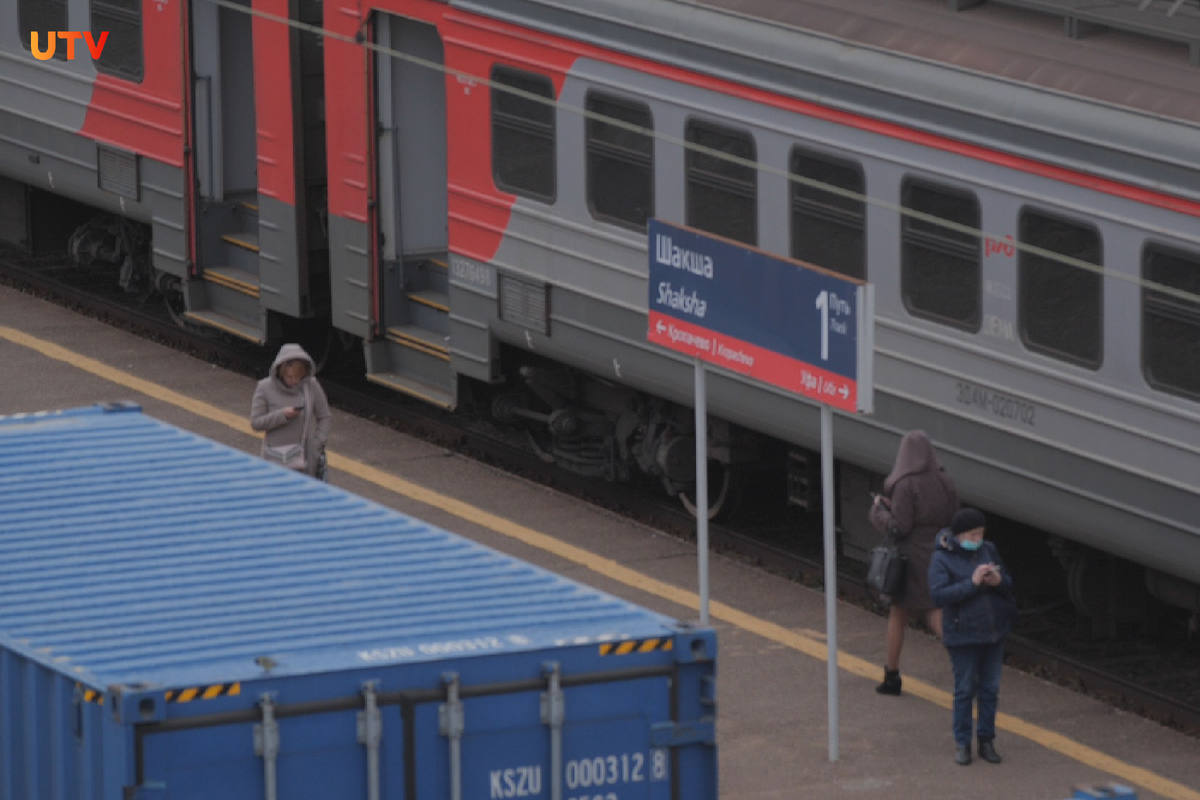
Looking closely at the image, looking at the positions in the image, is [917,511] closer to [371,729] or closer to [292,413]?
[292,413]

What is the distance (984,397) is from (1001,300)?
18.6 inches

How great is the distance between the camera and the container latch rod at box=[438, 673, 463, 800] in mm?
7332

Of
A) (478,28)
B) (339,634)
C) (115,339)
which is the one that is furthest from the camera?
(115,339)

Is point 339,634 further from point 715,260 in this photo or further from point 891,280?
point 891,280

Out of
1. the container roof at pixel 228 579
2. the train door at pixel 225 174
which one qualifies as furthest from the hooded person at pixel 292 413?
the train door at pixel 225 174

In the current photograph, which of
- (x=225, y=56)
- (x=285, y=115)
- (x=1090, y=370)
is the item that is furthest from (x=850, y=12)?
(x=225, y=56)

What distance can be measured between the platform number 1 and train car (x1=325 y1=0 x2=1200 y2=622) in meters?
1.22

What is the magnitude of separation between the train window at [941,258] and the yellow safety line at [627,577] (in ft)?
5.50

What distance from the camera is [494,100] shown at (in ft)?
48.5

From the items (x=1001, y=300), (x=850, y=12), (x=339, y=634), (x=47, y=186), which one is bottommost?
(x=339, y=634)

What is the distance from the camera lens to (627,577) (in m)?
13.8

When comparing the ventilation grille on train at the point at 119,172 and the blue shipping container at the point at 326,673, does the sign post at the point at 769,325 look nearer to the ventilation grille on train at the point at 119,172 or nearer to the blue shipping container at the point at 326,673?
the blue shipping container at the point at 326,673

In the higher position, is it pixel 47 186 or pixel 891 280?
pixel 47 186

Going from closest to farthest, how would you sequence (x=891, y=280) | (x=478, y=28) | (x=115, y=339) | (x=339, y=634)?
(x=339, y=634)
(x=891, y=280)
(x=478, y=28)
(x=115, y=339)
